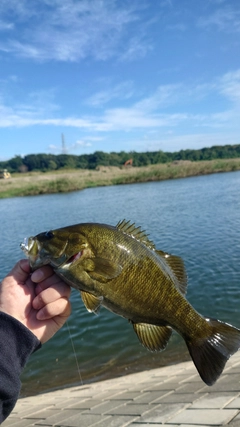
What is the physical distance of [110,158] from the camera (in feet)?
376

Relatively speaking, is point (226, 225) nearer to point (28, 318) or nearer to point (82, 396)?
point (82, 396)

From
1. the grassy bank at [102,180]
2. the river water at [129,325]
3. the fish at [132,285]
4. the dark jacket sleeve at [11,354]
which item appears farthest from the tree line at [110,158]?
the dark jacket sleeve at [11,354]

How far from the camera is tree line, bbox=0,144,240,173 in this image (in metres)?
114

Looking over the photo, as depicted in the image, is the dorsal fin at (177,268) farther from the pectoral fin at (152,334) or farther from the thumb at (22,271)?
the thumb at (22,271)

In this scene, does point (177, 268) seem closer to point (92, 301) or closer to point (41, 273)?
point (92, 301)

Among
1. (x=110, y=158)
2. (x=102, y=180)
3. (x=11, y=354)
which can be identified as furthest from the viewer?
(x=110, y=158)

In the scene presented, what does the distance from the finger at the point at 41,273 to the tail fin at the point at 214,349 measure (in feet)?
3.67

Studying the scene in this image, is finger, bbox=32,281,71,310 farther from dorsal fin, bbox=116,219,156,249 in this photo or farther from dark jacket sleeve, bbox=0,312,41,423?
dorsal fin, bbox=116,219,156,249

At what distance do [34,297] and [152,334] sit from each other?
0.89 metres

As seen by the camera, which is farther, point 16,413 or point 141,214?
point 141,214

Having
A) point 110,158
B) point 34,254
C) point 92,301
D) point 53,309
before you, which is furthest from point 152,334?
point 110,158

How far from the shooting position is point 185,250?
16.4m

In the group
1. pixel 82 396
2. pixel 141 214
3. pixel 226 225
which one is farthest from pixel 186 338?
pixel 141 214

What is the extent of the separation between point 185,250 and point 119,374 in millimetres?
8789
